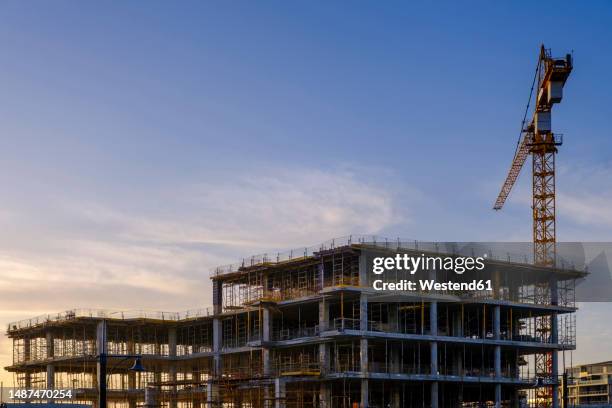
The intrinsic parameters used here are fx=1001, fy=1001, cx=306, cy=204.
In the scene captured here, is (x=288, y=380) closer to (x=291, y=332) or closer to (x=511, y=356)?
(x=291, y=332)

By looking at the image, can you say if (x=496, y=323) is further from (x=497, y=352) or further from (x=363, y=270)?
(x=363, y=270)

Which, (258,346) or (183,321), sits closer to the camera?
(258,346)

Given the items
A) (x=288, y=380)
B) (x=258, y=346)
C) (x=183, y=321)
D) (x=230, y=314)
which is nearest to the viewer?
(x=288, y=380)

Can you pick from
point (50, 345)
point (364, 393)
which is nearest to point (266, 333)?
point (364, 393)

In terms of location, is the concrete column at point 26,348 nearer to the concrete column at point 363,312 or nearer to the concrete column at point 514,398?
the concrete column at point 363,312

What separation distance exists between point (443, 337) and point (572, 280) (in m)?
27.8

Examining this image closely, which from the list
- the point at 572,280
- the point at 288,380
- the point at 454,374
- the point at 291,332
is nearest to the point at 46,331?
the point at 291,332

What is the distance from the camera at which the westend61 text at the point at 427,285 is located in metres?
113

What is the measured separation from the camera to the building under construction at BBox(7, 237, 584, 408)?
113000 mm

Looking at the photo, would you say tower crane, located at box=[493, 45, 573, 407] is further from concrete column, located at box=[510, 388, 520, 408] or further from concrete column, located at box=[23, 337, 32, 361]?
concrete column, located at box=[23, 337, 32, 361]

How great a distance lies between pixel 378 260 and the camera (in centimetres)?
11438

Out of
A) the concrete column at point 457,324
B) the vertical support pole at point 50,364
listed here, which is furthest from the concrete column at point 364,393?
the vertical support pole at point 50,364

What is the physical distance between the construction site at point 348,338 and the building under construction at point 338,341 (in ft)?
0.62

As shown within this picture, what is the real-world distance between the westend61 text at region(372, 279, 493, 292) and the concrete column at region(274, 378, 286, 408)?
1494 centimetres
